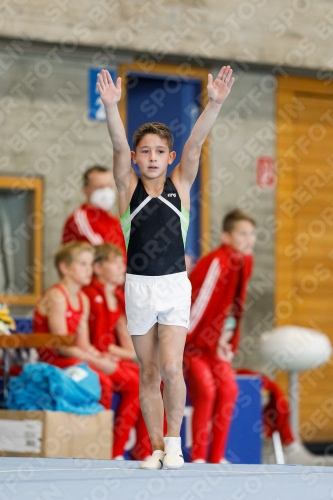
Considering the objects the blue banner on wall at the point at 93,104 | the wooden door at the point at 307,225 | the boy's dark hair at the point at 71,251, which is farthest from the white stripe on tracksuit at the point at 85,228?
the wooden door at the point at 307,225

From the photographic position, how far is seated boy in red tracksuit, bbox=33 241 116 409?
6.25 m

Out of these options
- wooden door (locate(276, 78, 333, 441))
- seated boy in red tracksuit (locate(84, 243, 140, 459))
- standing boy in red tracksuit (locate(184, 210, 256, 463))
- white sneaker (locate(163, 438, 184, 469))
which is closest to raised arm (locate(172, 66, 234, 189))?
white sneaker (locate(163, 438, 184, 469))

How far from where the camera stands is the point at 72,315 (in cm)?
637

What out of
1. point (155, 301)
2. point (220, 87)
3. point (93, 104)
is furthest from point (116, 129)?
point (93, 104)

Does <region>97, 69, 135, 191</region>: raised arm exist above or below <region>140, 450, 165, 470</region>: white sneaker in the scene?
above

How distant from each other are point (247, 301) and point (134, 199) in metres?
5.32

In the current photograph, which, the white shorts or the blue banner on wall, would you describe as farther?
the blue banner on wall

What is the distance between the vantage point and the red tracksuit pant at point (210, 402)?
21.7 ft

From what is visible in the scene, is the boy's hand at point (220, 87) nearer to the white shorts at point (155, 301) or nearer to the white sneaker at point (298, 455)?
the white shorts at point (155, 301)

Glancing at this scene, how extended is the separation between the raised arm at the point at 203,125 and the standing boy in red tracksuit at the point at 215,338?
8.44 feet

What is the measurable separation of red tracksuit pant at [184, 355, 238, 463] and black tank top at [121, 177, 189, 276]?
2.72 metres

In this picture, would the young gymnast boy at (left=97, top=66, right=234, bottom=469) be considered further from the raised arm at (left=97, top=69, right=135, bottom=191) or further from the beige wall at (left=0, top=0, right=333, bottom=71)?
the beige wall at (left=0, top=0, right=333, bottom=71)

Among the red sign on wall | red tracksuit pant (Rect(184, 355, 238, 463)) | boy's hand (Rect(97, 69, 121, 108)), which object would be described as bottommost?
red tracksuit pant (Rect(184, 355, 238, 463))

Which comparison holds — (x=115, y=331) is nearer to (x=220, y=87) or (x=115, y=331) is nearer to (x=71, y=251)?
(x=71, y=251)
